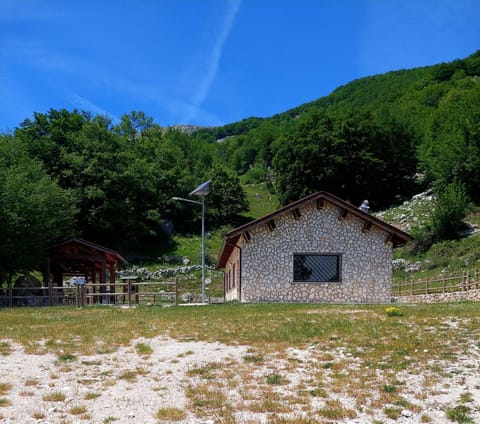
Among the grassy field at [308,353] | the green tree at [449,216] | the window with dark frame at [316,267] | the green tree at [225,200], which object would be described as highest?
the green tree at [225,200]

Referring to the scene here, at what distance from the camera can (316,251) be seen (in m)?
24.5

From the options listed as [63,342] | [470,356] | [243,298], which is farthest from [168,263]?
[470,356]

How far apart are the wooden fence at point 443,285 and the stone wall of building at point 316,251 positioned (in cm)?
507

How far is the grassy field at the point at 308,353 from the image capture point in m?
7.15

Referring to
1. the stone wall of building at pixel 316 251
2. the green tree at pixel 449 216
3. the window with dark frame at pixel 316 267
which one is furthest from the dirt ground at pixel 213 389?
the green tree at pixel 449 216

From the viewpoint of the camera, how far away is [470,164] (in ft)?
169

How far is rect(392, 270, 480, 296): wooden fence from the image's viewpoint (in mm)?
26469

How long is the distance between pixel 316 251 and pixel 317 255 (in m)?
0.27

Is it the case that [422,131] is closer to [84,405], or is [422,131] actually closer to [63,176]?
[63,176]

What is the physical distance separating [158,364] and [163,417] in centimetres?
312

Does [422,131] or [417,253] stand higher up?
Answer: [422,131]

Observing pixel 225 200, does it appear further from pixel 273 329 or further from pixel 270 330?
pixel 270 330

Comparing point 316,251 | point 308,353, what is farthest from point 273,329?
point 316,251

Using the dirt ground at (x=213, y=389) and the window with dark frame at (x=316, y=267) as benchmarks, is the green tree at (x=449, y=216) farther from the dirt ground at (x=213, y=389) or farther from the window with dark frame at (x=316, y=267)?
the dirt ground at (x=213, y=389)
